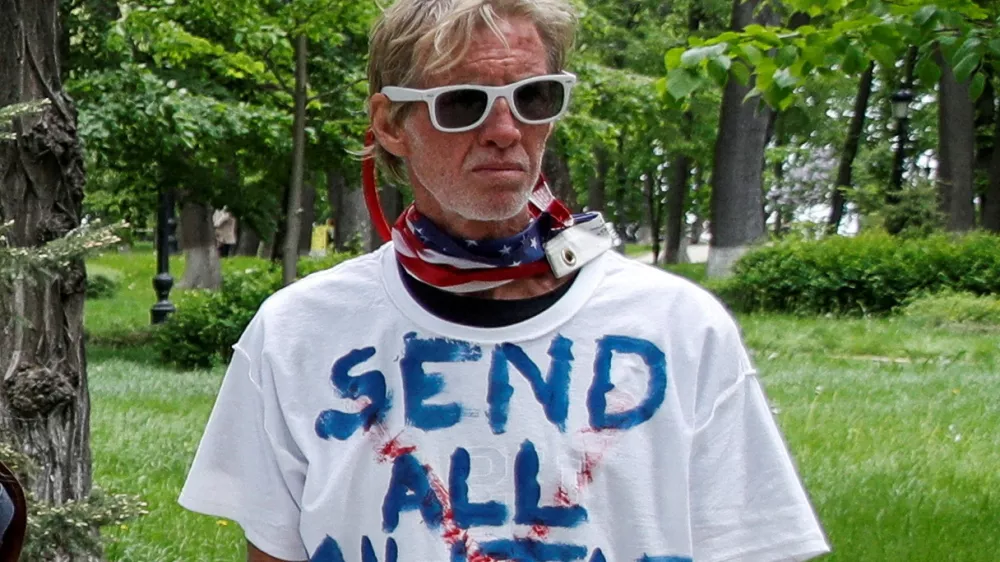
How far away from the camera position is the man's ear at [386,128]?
2.30 meters

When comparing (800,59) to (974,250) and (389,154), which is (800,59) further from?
(974,250)

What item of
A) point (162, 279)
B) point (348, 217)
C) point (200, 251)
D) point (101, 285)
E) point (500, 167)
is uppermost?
point (500, 167)

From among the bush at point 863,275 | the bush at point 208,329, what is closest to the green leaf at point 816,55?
the bush at point 208,329

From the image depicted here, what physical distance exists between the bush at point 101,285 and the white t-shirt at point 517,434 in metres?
25.2

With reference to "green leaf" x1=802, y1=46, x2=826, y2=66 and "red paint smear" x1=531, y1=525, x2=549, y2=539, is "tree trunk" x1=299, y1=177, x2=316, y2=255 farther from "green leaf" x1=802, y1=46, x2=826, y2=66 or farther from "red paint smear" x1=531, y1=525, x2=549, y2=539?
"red paint smear" x1=531, y1=525, x2=549, y2=539

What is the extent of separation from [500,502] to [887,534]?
4662mm

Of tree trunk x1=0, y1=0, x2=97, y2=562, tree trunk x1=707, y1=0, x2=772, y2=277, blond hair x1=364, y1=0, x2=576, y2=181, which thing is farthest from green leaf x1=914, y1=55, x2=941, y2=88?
tree trunk x1=707, y1=0, x2=772, y2=277

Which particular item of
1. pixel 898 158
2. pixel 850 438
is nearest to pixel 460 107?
pixel 850 438

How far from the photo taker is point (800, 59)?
20.0 ft

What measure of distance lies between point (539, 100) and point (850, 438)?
717 cm

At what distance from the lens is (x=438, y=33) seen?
2141 mm

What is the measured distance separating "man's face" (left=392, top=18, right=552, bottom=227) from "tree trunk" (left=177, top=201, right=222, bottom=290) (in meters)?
23.9

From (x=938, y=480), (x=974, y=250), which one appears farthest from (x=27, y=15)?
(x=974, y=250)

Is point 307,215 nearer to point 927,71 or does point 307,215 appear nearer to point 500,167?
point 927,71
